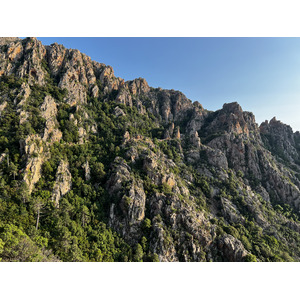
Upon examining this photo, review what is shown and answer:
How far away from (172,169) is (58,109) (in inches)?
1859

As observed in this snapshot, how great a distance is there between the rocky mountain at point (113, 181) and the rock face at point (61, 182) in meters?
0.29

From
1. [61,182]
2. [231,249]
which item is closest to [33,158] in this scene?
[61,182]

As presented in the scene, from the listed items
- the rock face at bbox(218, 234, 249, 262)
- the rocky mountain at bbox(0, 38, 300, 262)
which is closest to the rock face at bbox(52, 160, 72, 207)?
the rocky mountain at bbox(0, 38, 300, 262)

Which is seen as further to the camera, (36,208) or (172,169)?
(172,169)

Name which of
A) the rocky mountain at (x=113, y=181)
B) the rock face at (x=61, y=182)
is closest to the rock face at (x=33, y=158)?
the rocky mountain at (x=113, y=181)

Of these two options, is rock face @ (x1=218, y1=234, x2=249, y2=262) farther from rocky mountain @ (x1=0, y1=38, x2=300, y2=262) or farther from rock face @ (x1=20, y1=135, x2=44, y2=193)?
rock face @ (x1=20, y1=135, x2=44, y2=193)

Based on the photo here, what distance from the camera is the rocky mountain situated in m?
30.4

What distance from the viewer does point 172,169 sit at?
2247 inches

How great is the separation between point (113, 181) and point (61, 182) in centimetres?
1279

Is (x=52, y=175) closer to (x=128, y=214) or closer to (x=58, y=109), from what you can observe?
(x=128, y=214)

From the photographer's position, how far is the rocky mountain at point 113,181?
99.6 feet

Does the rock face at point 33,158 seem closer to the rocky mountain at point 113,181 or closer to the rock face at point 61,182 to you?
the rocky mountain at point 113,181

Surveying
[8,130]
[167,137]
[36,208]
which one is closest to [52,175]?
[36,208]

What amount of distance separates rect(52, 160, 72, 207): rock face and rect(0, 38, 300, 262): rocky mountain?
11.4 inches
